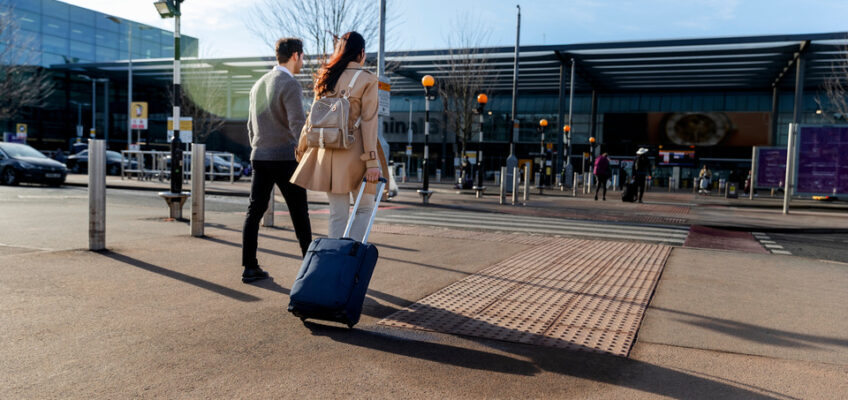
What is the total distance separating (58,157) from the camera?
36.4 m

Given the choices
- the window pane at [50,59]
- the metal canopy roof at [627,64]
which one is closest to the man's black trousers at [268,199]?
the metal canopy roof at [627,64]

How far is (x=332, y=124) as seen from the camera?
410cm

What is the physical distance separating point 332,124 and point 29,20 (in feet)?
197

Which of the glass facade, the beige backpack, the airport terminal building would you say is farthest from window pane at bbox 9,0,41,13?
the beige backpack

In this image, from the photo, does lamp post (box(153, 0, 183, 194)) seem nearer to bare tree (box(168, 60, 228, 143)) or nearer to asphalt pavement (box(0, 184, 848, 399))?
asphalt pavement (box(0, 184, 848, 399))

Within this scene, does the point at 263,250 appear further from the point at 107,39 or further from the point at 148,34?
the point at 148,34

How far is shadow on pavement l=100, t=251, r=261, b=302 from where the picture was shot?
4.38 m

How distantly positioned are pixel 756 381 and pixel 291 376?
86.6 inches

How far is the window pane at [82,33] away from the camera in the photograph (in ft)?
188

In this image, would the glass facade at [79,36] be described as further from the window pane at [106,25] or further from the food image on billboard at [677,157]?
the food image on billboard at [677,157]

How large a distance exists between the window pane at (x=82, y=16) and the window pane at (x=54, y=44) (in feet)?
7.51

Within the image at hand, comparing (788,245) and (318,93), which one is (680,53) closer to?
(788,245)

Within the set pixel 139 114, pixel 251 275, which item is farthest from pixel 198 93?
→ pixel 251 275

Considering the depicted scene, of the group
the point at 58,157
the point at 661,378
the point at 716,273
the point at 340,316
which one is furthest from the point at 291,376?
the point at 58,157
